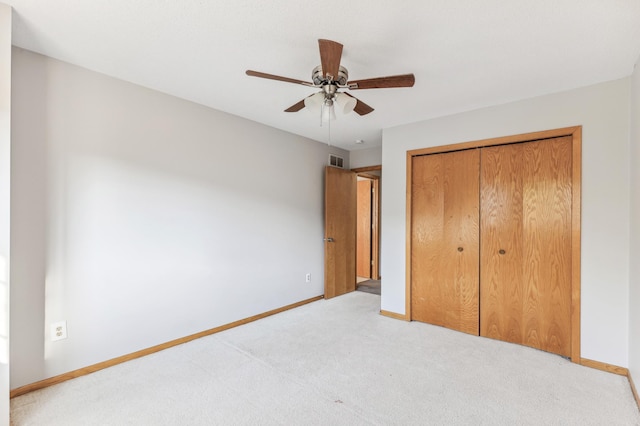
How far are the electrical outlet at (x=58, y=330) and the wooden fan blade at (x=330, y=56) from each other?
2.53 metres

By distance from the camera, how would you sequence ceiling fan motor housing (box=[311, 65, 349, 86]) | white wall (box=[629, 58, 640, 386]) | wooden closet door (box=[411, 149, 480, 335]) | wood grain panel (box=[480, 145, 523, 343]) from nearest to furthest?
ceiling fan motor housing (box=[311, 65, 349, 86]) → white wall (box=[629, 58, 640, 386]) → wood grain panel (box=[480, 145, 523, 343]) → wooden closet door (box=[411, 149, 480, 335])

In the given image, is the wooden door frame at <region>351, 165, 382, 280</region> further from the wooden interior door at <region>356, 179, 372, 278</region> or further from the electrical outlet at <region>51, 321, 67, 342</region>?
the electrical outlet at <region>51, 321, 67, 342</region>

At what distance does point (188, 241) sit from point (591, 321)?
3.58m

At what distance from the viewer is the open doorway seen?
239 inches

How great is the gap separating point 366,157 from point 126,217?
339 centimetres

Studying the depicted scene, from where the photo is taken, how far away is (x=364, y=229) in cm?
629

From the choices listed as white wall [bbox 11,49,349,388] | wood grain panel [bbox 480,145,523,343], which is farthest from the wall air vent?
wood grain panel [bbox 480,145,523,343]

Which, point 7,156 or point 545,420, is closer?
point 7,156

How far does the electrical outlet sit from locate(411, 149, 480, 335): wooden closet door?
10.5ft

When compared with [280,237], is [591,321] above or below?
below

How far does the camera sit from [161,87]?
2.66m

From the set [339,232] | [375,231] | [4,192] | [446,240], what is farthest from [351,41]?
[375,231]

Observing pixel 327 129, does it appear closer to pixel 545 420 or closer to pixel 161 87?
pixel 161 87

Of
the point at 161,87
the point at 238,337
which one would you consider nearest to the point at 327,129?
the point at 161,87
